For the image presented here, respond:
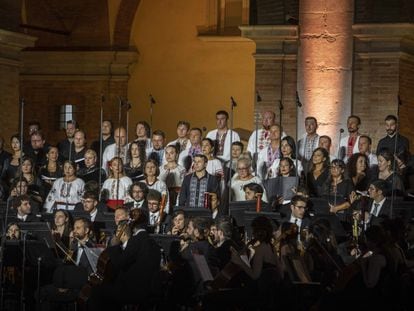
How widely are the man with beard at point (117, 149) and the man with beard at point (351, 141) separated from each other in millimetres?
2933

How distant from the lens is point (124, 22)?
2947cm

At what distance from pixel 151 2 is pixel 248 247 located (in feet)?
51.3

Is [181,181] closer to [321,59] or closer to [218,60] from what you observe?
[321,59]

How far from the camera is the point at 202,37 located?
97.8 feet

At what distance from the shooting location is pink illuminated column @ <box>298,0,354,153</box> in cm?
2116

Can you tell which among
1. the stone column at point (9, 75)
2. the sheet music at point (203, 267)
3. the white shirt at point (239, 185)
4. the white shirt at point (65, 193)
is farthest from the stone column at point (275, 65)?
the sheet music at point (203, 267)

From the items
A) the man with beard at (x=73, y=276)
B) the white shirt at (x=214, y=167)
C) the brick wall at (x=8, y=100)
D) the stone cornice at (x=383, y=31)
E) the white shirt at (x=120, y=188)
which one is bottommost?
the man with beard at (x=73, y=276)

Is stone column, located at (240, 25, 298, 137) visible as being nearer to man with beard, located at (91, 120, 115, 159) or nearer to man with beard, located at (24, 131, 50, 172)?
man with beard, located at (91, 120, 115, 159)

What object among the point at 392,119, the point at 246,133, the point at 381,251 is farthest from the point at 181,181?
the point at 246,133

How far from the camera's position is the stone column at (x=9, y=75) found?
2263cm

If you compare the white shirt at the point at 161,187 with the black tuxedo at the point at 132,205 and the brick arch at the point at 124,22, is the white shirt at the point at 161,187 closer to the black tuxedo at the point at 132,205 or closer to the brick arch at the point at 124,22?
the black tuxedo at the point at 132,205

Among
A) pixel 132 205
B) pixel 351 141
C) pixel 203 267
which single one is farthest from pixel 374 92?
pixel 203 267

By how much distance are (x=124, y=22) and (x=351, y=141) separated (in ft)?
36.0

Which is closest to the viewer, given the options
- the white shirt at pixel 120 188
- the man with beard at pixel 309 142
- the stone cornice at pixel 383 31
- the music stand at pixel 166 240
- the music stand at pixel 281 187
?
the music stand at pixel 166 240
